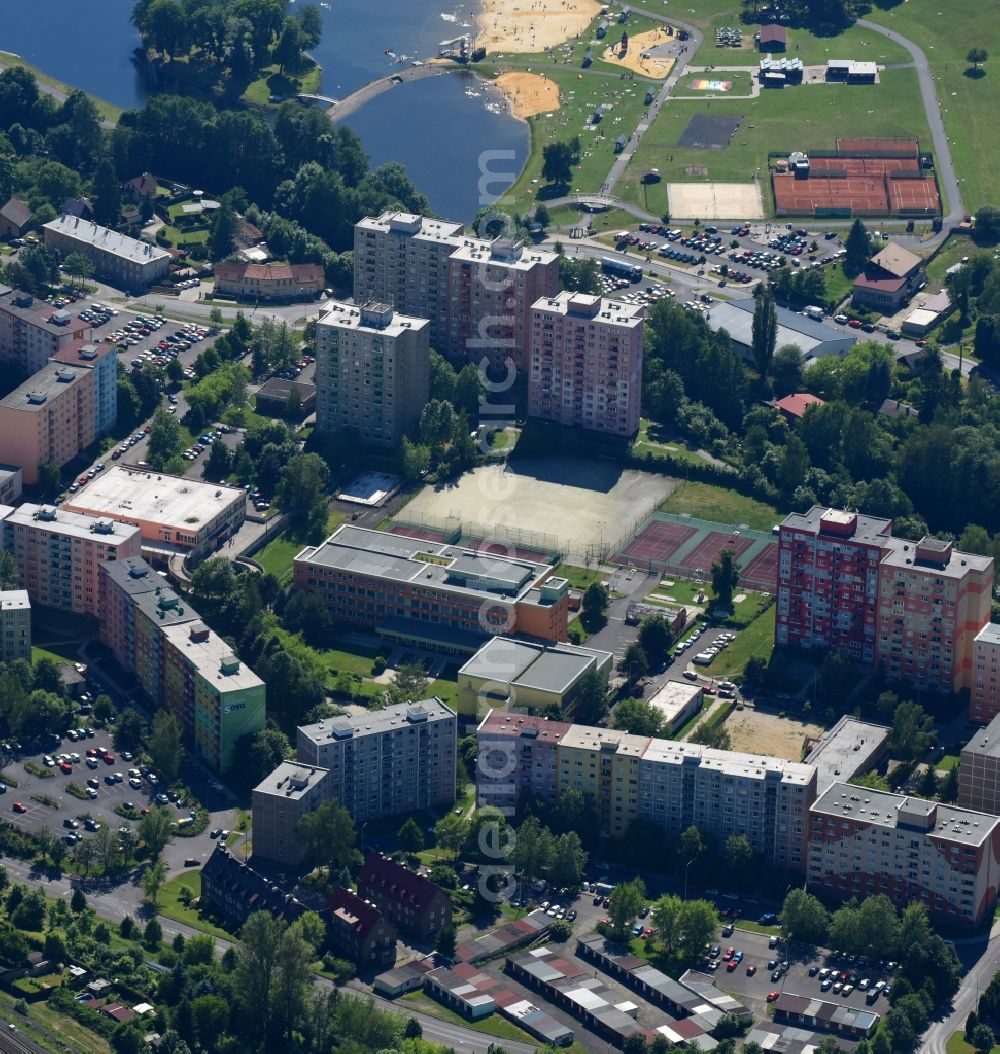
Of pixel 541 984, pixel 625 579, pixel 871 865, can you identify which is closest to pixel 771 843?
pixel 871 865

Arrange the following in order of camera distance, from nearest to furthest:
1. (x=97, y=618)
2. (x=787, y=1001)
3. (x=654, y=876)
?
(x=787, y=1001) → (x=654, y=876) → (x=97, y=618)

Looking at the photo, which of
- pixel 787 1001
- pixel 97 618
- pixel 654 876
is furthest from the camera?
pixel 97 618

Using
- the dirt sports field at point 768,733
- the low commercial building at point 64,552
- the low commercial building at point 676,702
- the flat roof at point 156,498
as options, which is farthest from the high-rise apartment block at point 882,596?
the low commercial building at point 64,552

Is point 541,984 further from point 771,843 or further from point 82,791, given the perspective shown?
point 82,791

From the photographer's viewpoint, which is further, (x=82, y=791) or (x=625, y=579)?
(x=625, y=579)

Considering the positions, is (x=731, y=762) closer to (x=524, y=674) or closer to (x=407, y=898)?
(x=524, y=674)

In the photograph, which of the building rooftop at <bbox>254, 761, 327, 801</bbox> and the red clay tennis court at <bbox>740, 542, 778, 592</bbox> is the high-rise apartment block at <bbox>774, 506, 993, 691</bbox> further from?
the building rooftop at <bbox>254, 761, 327, 801</bbox>
